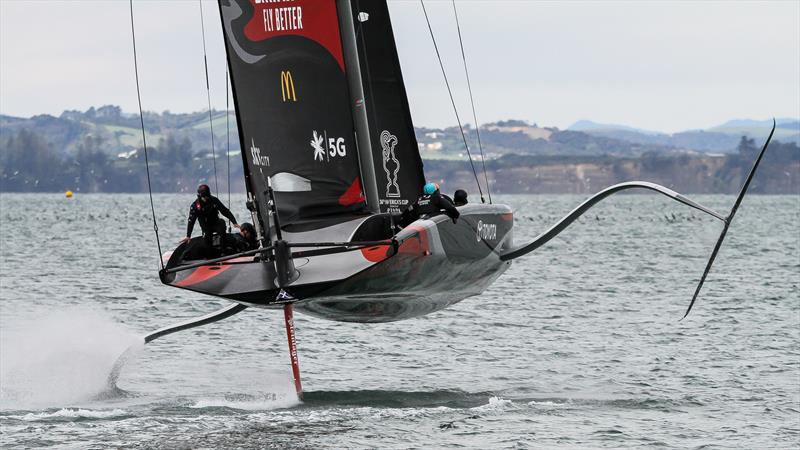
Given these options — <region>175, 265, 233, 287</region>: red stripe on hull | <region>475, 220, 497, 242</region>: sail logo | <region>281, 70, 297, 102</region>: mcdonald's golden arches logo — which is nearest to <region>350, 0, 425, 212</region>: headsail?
<region>475, 220, 497, 242</region>: sail logo

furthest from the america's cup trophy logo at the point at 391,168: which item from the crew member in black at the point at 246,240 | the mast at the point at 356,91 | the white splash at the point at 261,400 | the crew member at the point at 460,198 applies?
the crew member in black at the point at 246,240

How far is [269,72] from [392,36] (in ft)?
12.1

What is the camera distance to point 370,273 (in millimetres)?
14391

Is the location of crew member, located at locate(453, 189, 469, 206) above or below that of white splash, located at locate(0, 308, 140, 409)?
above

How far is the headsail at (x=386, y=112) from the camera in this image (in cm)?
1861

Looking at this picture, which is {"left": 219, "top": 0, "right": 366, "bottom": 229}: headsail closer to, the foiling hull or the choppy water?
the foiling hull

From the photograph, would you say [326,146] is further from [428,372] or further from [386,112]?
[428,372]

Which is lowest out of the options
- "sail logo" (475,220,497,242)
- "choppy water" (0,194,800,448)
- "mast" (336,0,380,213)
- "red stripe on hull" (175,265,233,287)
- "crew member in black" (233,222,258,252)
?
"choppy water" (0,194,800,448)

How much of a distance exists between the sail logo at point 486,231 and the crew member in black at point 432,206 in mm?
625

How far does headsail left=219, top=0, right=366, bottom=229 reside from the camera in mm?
15422

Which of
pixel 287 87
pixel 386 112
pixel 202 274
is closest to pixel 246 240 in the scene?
pixel 202 274

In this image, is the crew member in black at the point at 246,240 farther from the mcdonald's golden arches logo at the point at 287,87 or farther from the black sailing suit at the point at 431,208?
the black sailing suit at the point at 431,208

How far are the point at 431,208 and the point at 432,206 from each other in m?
Result: 0.03

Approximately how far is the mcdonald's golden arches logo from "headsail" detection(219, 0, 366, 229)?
0.4 inches
